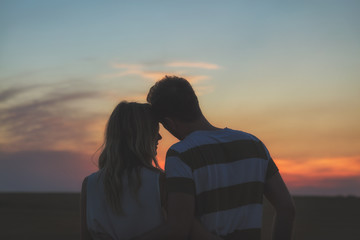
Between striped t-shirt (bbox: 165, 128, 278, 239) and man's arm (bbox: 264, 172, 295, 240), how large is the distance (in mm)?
147

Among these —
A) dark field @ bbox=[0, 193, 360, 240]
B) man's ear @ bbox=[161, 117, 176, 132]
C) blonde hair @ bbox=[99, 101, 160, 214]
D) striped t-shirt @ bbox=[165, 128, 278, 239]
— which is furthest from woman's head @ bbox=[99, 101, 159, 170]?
dark field @ bbox=[0, 193, 360, 240]

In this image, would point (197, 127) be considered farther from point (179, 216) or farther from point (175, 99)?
point (179, 216)

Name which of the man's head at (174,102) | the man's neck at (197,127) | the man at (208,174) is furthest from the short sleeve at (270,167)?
the man's head at (174,102)

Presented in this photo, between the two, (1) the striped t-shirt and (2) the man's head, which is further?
(2) the man's head

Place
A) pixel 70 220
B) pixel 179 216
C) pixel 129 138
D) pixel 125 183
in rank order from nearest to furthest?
pixel 179 216 → pixel 125 183 → pixel 129 138 → pixel 70 220

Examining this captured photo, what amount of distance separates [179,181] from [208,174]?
176mm

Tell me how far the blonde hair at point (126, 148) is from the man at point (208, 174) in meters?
0.14

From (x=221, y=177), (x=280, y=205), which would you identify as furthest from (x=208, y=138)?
(x=280, y=205)

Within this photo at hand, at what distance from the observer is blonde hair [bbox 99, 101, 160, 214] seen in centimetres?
286

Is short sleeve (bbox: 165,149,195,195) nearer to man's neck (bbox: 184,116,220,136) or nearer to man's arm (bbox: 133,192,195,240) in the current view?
man's arm (bbox: 133,192,195,240)

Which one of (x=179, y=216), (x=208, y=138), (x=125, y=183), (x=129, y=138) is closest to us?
(x=179, y=216)

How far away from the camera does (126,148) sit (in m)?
3.00

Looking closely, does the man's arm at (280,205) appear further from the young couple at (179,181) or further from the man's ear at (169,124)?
the man's ear at (169,124)

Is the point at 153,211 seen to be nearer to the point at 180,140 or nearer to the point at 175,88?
the point at 180,140
